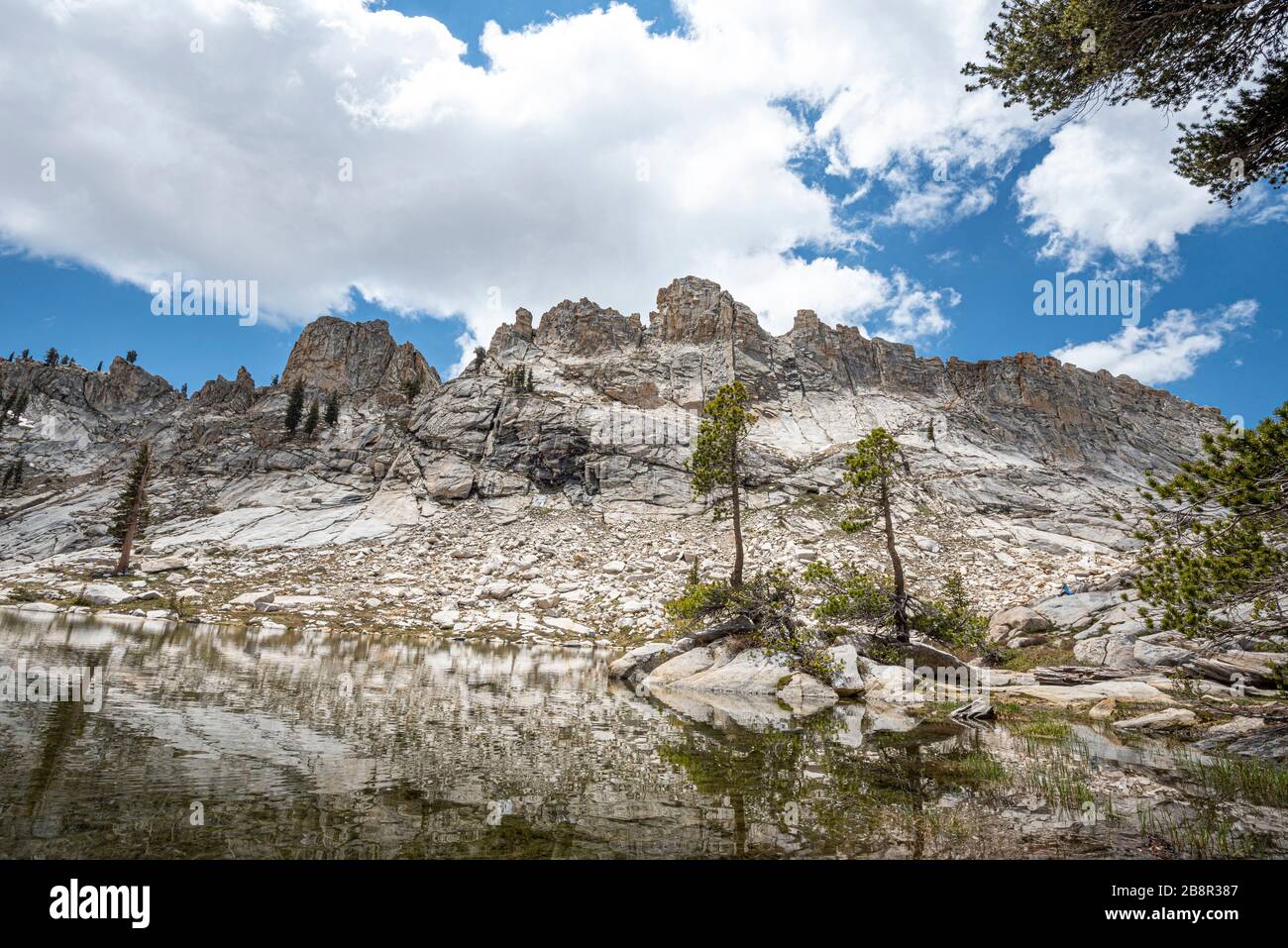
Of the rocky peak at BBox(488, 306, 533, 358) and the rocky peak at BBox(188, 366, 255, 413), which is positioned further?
the rocky peak at BBox(488, 306, 533, 358)

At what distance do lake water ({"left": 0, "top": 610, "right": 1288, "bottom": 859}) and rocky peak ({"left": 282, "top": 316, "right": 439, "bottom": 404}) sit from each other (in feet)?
353

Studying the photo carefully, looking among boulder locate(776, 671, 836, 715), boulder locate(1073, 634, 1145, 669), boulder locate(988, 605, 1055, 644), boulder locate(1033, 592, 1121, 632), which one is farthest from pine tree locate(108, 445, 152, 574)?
boulder locate(1033, 592, 1121, 632)

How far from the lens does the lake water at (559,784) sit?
6066 millimetres

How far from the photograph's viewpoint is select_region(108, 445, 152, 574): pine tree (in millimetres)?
48812

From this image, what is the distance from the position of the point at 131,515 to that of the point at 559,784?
194 ft

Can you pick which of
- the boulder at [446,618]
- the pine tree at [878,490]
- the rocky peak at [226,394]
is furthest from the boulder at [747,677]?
the rocky peak at [226,394]

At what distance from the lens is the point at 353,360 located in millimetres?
116938

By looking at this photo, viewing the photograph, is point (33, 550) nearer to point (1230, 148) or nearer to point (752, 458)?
point (752, 458)

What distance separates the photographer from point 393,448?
83125 millimetres

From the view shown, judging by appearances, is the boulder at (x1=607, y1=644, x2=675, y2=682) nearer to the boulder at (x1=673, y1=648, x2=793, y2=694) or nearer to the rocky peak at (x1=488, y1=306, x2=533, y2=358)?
the boulder at (x1=673, y1=648, x2=793, y2=694)

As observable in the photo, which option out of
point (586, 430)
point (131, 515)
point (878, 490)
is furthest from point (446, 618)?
point (586, 430)

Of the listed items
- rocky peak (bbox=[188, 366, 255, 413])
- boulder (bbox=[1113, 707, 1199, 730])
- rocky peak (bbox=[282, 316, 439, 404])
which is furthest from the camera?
rocky peak (bbox=[282, 316, 439, 404])

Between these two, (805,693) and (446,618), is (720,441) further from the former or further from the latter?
(446,618)
